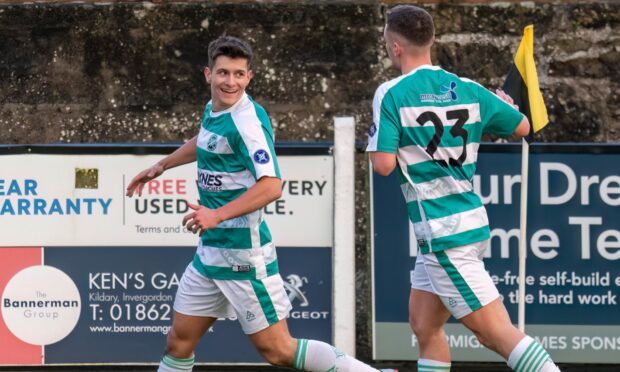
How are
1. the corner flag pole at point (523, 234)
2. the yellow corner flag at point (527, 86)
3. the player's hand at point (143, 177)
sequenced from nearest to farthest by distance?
the player's hand at point (143, 177) → the yellow corner flag at point (527, 86) → the corner flag pole at point (523, 234)

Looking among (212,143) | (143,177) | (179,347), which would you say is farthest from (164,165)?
(179,347)

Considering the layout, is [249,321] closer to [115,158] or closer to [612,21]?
[115,158]

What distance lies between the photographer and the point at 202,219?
5.24m

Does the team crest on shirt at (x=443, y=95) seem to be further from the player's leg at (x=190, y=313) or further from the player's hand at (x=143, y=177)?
the player's hand at (x=143, y=177)

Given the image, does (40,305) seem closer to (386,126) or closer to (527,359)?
(386,126)

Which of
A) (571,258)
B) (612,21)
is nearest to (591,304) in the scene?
(571,258)

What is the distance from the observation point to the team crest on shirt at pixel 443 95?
5.43 meters

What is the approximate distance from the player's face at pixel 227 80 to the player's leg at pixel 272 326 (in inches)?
32.5

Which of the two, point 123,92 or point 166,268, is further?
point 123,92

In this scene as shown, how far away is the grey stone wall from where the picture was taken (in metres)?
8.34

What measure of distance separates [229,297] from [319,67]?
2994mm

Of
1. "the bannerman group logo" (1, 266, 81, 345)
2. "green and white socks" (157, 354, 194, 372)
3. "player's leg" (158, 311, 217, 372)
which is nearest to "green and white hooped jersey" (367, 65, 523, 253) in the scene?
"player's leg" (158, 311, 217, 372)

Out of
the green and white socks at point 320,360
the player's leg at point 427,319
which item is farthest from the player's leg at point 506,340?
the green and white socks at point 320,360

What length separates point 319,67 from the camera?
837 centimetres
